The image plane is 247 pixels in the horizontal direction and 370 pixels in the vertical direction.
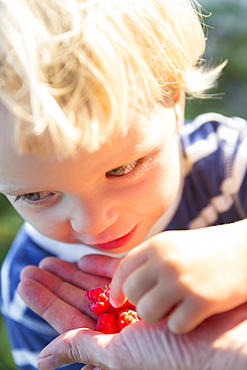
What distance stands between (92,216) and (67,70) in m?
0.22

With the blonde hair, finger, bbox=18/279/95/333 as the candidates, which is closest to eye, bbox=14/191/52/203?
the blonde hair

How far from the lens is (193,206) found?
1.21 m

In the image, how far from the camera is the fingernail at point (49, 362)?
2.94ft

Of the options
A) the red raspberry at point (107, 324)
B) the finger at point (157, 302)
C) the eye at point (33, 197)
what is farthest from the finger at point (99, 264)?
the finger at point (157, 302)

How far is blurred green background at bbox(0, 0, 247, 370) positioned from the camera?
166cm

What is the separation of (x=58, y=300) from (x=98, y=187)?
0.32 metres

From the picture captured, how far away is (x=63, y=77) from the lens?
0.71m

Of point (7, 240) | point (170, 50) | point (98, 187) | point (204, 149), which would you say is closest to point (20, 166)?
point (98, 187)

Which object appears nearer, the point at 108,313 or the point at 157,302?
the point at 157,302

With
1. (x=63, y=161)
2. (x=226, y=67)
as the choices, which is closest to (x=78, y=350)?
(x=63, y=161)

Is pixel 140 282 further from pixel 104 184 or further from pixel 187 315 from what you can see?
pixel 104 184

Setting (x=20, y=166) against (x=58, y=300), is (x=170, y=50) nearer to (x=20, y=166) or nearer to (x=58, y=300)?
(x=20, y=166)

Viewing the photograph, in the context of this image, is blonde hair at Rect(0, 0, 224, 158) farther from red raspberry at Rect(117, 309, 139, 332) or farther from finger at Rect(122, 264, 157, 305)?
red raspberry at Rect(117, 309, 139, 332)

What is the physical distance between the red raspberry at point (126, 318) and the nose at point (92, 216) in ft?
0.52
